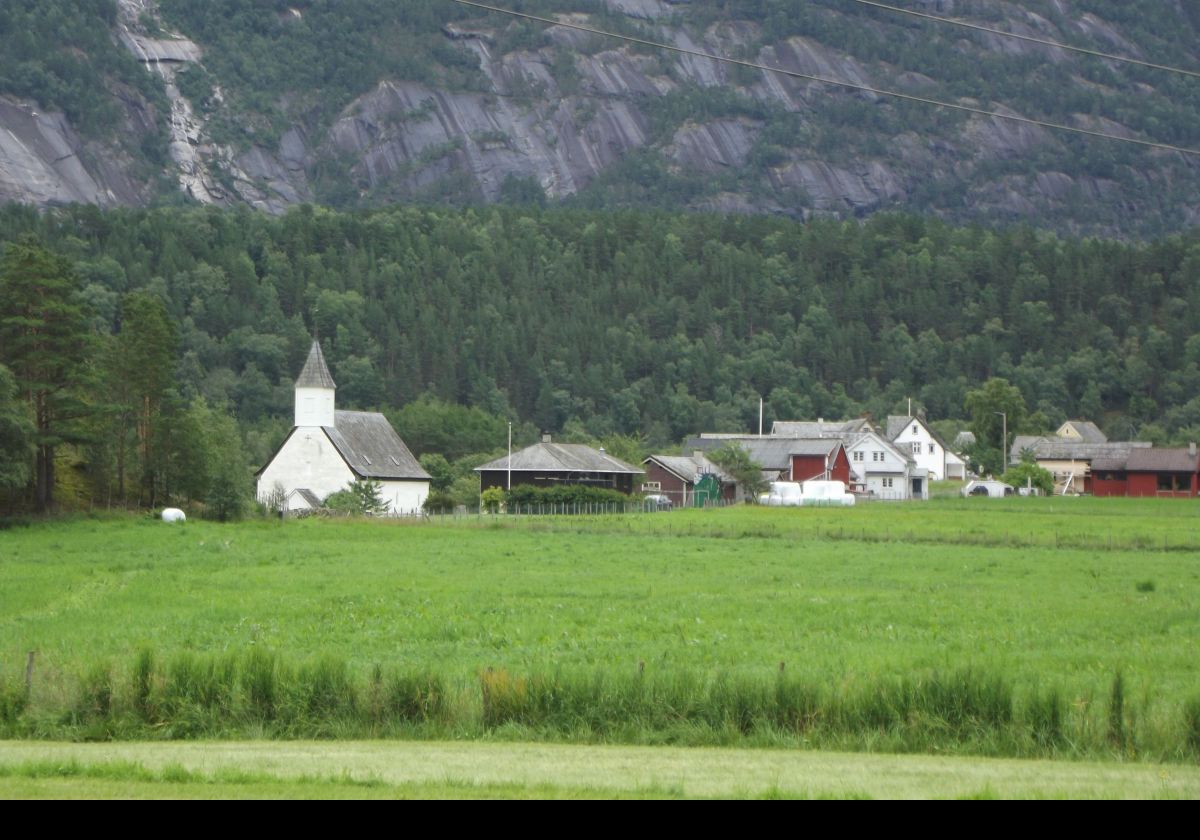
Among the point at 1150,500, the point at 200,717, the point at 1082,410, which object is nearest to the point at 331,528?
the point at 200,717

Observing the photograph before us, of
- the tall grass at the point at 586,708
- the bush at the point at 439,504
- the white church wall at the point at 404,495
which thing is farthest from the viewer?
the bush at the point at 439,504

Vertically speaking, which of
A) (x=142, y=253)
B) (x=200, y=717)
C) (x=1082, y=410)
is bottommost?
(x=200, y=717)

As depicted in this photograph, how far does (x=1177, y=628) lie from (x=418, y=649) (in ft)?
49.2

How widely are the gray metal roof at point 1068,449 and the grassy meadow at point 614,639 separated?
6856cm

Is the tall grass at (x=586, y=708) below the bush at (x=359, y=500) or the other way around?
below

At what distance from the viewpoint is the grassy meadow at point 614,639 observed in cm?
1973

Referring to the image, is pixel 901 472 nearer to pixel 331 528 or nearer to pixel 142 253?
pixel 331 528

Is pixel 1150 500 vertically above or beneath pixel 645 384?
beneath

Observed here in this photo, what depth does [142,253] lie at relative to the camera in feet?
614

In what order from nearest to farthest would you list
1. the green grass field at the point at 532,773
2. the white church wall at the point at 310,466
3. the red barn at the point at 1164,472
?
1. the green grass field at the point at 532,773
2. the white church wall at the point at 310,466
3. the red barn at the point at 1164,472

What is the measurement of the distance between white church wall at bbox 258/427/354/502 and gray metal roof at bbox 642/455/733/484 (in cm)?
2742

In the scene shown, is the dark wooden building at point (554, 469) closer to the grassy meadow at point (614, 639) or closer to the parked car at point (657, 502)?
the parked car at point (657, 502)

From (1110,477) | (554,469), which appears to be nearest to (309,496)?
(554,469)

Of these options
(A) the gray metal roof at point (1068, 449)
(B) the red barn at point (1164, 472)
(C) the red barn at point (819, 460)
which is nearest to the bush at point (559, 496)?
(C) the red barn at point (819, 460)
